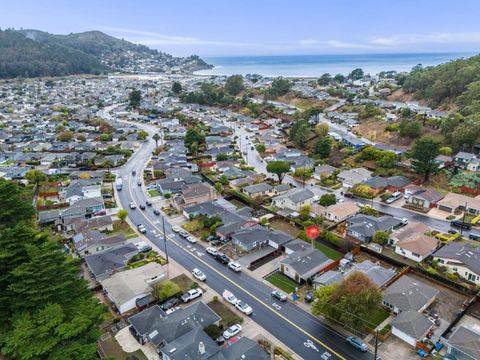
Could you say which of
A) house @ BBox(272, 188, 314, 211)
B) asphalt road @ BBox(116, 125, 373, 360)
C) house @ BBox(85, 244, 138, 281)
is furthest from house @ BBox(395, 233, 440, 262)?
house @ BBox(85, 244, 138, 281)

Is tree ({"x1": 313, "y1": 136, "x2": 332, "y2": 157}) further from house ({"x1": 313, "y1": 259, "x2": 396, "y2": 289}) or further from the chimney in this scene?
the chimney

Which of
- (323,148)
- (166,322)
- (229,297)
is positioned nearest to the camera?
(166,322)

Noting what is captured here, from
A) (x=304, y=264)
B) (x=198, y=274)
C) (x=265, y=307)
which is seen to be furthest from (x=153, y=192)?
(x=265, y=307)

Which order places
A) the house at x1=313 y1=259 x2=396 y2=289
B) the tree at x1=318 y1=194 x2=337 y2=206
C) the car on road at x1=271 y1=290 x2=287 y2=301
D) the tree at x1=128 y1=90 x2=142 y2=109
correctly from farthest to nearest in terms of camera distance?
the tree at x1=128 y1=90 x2=142 y2=109, the tree at x1=318 y1=194 x2=337 y2=206, the house at x1=313 y1=259 x2=396 y2=289, the car on road at x1=271 y1=290 x2=287 y2=301

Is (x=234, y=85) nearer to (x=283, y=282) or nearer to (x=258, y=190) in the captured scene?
(x=258, y=190)

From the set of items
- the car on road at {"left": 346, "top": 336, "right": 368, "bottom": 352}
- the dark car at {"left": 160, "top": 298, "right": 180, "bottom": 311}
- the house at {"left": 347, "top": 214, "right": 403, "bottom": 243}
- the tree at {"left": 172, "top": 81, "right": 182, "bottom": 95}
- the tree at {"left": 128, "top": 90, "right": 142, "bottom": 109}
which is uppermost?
the tree at {"left": 172, "top": 81, "right": 182, "bottom": 95}

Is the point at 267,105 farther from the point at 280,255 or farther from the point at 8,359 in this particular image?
the point at 8,359
